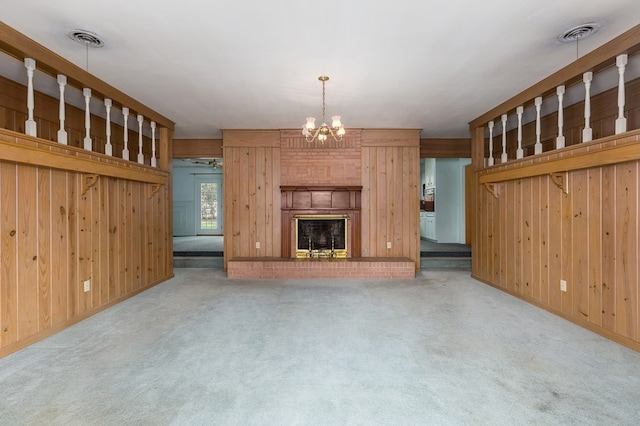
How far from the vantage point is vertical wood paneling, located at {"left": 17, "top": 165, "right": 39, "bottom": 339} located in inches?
101

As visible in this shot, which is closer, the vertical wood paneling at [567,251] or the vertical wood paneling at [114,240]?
the vertical wood paneling at [567,251]

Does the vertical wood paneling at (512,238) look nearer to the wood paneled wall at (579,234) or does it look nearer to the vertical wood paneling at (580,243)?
the wood paneled wall at (579,234)

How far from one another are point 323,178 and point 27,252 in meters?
4.13

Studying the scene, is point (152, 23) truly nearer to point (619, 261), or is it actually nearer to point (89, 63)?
point (89, 63)

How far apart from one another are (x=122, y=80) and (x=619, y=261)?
5334 mm

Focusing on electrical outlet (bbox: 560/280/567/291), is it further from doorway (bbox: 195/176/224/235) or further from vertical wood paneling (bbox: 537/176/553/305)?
doorway (bbox: 195/176/224/235)

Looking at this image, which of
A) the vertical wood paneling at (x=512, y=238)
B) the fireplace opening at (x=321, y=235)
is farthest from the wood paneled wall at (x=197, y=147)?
the vertical wood paneling at (x=512, y=238)

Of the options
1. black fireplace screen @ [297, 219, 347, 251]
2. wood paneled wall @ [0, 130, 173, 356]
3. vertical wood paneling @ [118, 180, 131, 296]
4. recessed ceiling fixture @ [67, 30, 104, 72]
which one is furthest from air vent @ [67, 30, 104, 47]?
black fireplace screen @ [297, 219, 347, 251]

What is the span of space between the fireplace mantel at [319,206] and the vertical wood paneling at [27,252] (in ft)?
11.4

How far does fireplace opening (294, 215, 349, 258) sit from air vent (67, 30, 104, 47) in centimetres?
364

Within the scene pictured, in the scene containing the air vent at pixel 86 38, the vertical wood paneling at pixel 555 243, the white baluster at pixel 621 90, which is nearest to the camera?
the air vent at pixel 86 38

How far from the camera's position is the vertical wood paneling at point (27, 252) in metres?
2.57

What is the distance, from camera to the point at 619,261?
8.86ft

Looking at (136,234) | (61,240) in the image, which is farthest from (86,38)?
(136,234)
